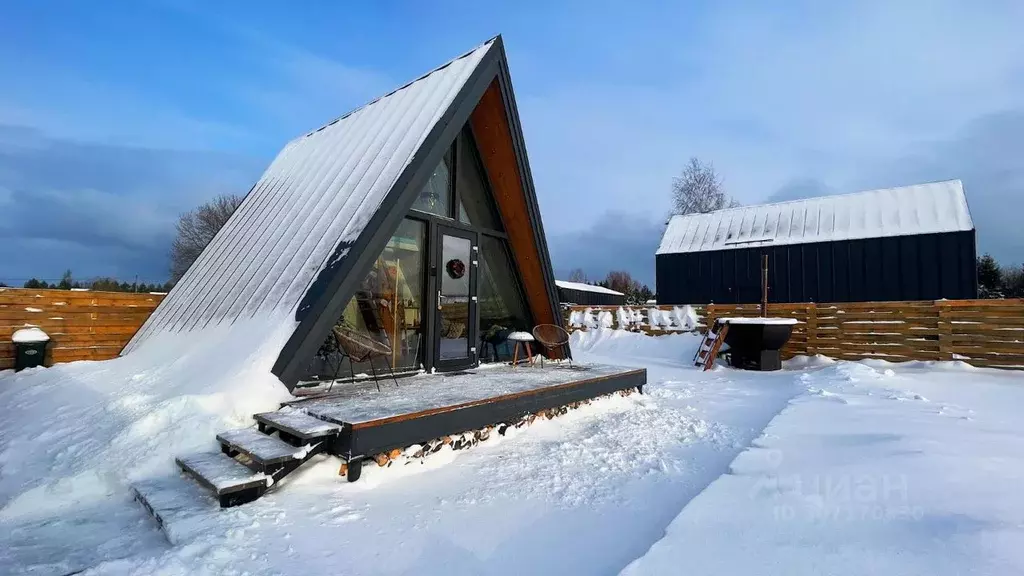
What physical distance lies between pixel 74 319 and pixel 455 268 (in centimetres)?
528

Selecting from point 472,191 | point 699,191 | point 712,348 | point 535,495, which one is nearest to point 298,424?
point 535,495

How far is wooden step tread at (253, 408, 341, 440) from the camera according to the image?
9.21ft

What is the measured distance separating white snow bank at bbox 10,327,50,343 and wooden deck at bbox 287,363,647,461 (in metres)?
4.53

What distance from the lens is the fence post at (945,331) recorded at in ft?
27.6

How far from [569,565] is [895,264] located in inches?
727

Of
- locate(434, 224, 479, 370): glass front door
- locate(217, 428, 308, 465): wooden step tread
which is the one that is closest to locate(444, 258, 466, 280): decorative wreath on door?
locate(434, 224, 479, 370): glass front door

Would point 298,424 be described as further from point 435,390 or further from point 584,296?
point 584,296

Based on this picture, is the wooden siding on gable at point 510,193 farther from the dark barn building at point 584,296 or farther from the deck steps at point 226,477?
the dark barn building at point 584,296

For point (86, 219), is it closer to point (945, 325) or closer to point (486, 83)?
point (486, 83)

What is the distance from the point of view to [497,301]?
264 inches

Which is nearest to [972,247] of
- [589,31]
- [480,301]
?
[589,31]

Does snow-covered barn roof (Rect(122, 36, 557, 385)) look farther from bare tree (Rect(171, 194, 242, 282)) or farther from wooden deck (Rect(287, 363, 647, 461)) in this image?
bare tree (Rect(171, 194, 242, 282))

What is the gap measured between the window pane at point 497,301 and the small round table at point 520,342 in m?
0.21

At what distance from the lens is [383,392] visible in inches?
164
